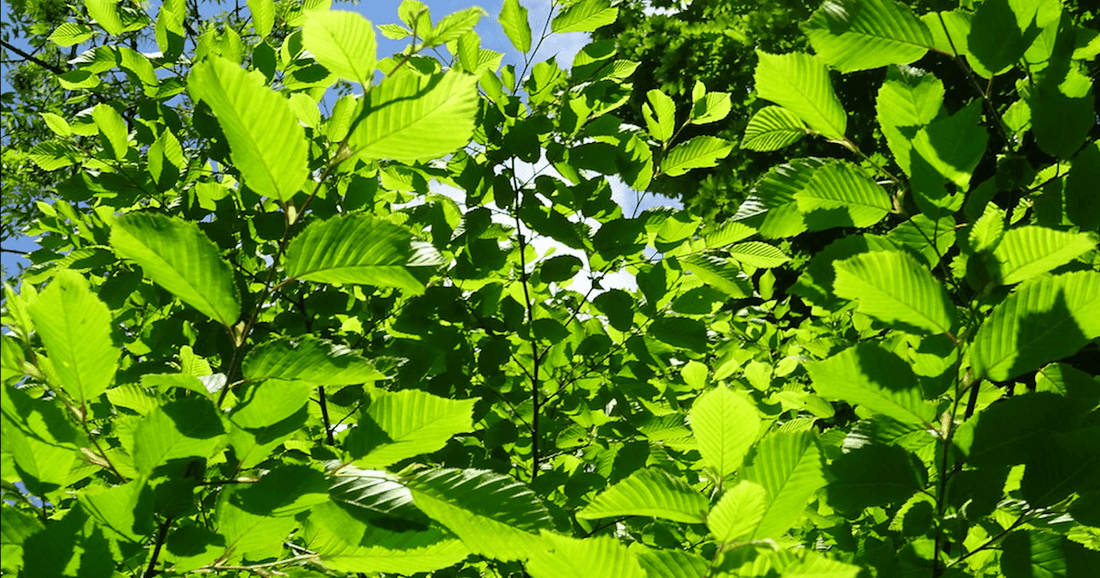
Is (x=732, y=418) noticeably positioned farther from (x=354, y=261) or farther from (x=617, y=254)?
(x=617, y=254)

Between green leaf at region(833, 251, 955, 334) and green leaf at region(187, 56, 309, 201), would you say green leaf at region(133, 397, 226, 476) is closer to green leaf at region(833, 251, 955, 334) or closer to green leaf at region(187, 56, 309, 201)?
green leaf at region(187, 56, 309, 201)

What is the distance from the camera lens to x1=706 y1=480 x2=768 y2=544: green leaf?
2.01 ft

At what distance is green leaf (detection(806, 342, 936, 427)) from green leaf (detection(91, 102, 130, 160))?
1597 mm

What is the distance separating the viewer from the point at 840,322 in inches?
138

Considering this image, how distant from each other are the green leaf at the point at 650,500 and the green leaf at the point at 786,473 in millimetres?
62

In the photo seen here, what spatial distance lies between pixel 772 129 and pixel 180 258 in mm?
907

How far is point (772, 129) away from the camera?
1.21m

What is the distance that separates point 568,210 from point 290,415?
3.66 ft

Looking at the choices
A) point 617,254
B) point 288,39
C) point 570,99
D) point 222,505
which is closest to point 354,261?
point 222,505

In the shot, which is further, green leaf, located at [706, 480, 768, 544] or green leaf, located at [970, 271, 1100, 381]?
green leaf, located at [970, 271, 1100, 381]

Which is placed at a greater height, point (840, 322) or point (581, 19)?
point (581, 19)

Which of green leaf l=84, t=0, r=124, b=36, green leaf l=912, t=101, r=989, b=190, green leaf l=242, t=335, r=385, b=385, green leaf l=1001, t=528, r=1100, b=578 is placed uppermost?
green leaf l=84, t=0, r=124, b=36

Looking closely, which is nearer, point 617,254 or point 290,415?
point 290,415

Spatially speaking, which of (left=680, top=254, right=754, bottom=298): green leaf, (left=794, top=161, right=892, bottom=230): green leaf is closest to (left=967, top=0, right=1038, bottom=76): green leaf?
(left=794, top=161, right=892, bottom=230): green leaf
